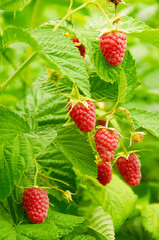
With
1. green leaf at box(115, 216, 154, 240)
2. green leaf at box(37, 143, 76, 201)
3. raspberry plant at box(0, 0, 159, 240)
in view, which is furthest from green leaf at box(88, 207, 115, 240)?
green leaf at box(115, 216, 154, 240)

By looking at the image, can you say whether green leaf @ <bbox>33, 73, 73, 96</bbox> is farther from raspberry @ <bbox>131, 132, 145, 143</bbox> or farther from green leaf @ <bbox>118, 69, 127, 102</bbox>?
raspberry @ <bbox>131, 132, 145, 143</bbox>

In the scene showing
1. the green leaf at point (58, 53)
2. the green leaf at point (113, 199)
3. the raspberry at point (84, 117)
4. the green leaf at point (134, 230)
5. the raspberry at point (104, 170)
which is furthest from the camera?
the green leaf at point (134, 230)

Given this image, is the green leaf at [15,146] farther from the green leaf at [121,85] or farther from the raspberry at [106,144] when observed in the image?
the green leaf at [121,85]

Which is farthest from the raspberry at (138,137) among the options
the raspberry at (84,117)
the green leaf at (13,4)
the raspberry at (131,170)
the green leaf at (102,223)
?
the green leaf at (13,4)

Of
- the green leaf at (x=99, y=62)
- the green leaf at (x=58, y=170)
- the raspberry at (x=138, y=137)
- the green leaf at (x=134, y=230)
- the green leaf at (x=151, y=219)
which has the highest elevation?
the green leaf at (x=99, y=62)

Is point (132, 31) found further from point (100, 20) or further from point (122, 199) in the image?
point (122, 199)

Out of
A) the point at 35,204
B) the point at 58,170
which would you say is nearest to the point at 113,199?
the point at 58,170
